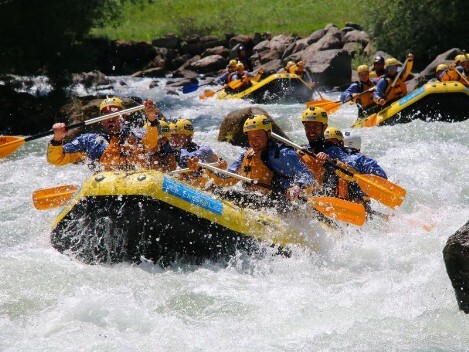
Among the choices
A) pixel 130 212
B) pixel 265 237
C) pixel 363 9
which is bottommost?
pixel 363 9

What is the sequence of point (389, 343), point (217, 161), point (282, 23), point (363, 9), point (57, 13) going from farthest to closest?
point (282, 23)
point (363, 9)
point (57, 13)
point (217, 161)
point (389, 343)

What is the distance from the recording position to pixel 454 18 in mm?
24188

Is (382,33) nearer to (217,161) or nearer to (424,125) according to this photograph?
(424,125)

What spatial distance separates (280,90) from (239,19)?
19707 millimetres

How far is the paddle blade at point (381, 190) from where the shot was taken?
7980mm

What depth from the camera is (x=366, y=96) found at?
15.0 meters

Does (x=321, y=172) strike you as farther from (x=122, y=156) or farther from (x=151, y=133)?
(x=122, y=156)

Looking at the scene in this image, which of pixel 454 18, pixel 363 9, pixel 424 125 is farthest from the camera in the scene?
pixel 363 9

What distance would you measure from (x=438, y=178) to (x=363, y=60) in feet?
48.6

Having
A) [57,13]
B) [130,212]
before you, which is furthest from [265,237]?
[57,13]

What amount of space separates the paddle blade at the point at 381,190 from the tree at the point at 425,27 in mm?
17467

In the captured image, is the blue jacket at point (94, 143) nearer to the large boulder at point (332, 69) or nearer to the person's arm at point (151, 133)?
the person's arm at point (151, 133)

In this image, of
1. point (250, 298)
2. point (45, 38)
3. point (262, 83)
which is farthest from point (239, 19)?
point (250, 298)

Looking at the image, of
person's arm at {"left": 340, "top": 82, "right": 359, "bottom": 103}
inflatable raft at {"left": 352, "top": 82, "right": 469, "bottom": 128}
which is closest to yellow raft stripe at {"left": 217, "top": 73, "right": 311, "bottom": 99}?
person's arm at {"left": 340, "top": 82, "right": 359, "bottom": 103}
